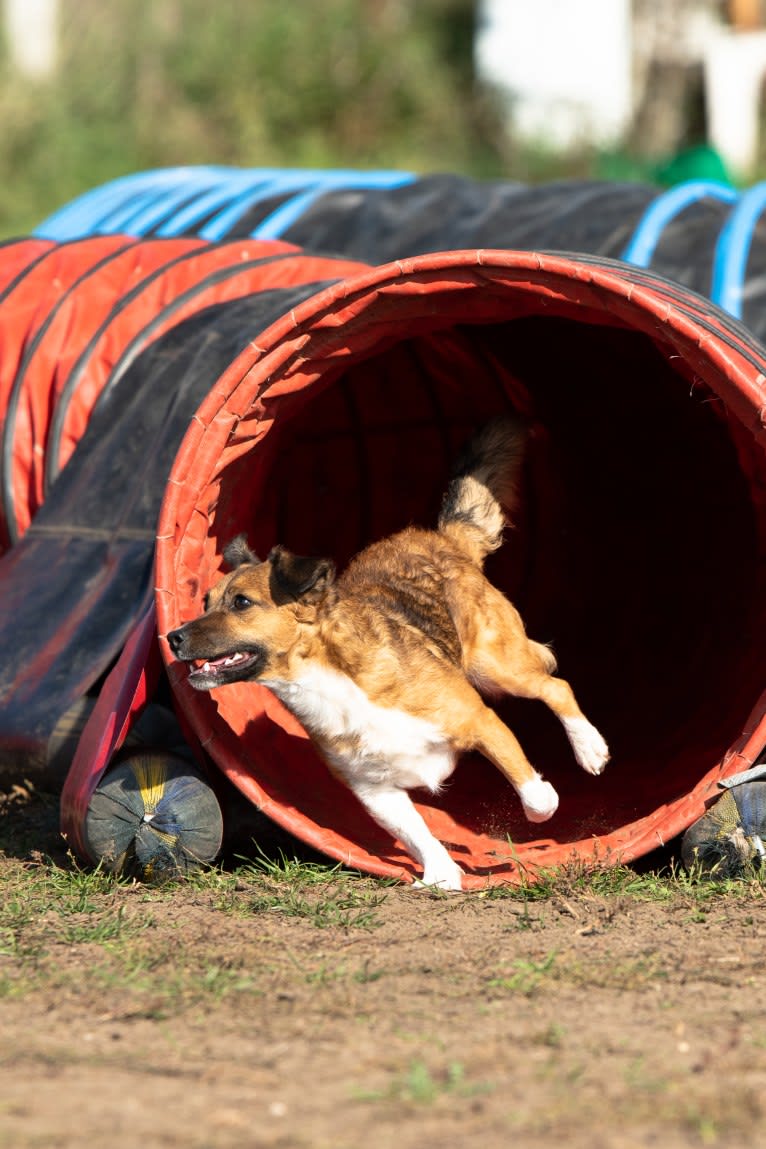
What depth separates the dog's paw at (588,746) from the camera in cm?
662

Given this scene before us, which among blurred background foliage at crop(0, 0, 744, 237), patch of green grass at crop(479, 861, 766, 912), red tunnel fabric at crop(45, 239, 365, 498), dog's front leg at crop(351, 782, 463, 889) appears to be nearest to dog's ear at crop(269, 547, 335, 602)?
dog's front leg at crop(351, 782, 463, 889)

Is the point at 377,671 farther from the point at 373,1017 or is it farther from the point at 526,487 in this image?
the point at 526,487

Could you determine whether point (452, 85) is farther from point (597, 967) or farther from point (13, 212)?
point (597, 967)

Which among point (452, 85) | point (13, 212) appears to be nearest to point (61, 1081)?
point (13, 212)

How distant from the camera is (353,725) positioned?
19.8ft

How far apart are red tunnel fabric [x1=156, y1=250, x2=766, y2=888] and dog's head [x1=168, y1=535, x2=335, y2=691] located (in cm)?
27

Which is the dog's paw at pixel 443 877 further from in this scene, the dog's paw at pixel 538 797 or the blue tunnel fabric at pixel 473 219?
the blue tunnel fabric at pixel 473 219

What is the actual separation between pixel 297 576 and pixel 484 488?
1.47 metres

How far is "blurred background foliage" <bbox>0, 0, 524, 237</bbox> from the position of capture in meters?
25.0

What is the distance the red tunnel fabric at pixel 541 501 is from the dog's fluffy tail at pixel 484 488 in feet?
1.87

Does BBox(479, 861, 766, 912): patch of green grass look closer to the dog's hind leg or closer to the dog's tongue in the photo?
the dog's hind leg

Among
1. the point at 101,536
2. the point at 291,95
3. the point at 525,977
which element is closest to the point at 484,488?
the point at 101,536

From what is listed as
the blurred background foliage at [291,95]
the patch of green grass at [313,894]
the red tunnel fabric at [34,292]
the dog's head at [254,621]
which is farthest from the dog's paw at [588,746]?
the blurred background foliage at [291,95]

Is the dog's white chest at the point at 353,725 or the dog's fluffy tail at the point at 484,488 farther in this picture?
the dog's fluffy tail at the point at 484,488
